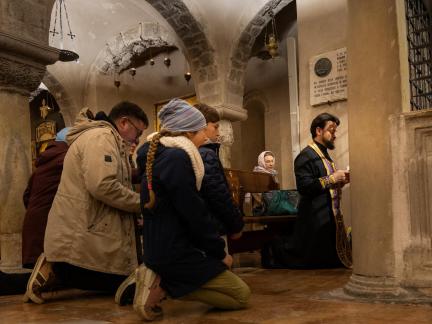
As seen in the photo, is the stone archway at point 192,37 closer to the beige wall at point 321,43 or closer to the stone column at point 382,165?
the beige wall at point 321,43

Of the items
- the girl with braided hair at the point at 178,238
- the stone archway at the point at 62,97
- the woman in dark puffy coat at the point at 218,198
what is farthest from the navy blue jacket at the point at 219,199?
the stone archway at the point at 62,97

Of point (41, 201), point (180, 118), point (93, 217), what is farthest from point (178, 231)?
point (41, 201)

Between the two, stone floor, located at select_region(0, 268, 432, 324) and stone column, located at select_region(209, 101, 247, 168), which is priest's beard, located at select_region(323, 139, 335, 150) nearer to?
stone floor, located at select_region(0, 268, 432, 324)

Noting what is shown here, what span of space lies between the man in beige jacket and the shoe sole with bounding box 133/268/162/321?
2.06 ft

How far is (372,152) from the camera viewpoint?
130 inches

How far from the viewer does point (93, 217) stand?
11.8 ft

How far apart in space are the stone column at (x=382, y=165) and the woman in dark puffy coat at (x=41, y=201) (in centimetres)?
223

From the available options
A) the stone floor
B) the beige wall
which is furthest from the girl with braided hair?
the beige wall

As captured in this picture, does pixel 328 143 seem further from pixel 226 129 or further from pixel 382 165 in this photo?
pixel 226 129

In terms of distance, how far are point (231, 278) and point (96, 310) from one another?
917 millimetres

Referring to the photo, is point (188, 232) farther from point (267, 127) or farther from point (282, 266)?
point (267, 127)

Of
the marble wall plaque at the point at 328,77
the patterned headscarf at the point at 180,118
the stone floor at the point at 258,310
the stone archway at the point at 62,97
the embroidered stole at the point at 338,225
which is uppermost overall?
the stone archway at the point at 62,97

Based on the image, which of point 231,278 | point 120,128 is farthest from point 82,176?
point 231,278

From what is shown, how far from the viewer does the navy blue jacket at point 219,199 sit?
3.26m
